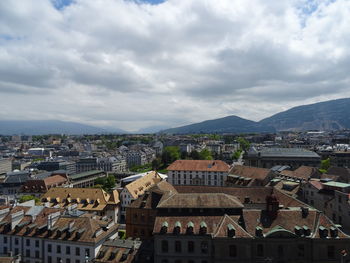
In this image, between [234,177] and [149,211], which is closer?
[149,211]

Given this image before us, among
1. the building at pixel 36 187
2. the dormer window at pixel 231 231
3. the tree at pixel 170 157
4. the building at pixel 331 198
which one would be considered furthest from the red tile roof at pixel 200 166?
the tree at pixel 170 157

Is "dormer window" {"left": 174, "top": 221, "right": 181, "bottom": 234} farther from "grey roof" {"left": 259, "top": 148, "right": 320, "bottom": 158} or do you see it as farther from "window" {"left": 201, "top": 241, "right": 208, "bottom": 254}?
"grey roof" {"left": 259, "top": 148, "right": 320, "bottom": 158}

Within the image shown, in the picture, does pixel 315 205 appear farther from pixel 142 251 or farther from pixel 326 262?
pixel 142 251

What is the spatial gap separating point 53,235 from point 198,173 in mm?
65095

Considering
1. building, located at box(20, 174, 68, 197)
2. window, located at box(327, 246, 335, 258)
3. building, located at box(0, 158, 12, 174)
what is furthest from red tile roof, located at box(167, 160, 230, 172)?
building, located at box(0, 158, 12, 174)

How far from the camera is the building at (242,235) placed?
1588 inches

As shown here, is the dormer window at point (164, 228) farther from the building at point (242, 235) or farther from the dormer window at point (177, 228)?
the dormer window at point (177, 228)

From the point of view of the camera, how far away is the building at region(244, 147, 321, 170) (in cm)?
12300

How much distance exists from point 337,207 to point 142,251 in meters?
41.8

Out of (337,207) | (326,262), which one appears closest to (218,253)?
(326,262)

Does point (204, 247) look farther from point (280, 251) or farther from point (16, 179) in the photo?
point (16, 179)

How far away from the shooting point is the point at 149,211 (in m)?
57.8

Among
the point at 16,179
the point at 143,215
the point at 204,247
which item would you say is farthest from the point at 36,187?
the point at 204,247

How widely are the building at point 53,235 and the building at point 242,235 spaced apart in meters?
12.0
